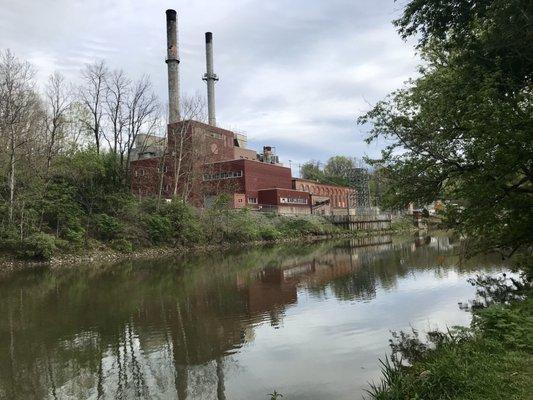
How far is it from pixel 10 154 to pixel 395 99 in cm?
2666

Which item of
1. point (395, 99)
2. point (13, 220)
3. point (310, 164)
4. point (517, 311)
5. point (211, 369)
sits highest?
point (310, 164)

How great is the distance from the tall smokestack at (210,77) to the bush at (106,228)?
34584 millimetres

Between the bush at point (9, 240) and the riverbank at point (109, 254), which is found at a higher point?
the bush at point (9, 240)

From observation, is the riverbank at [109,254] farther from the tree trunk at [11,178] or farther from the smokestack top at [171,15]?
the smokestack top at [171,15]

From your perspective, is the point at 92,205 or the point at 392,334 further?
the point at 92,205

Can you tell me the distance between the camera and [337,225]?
7062 cm

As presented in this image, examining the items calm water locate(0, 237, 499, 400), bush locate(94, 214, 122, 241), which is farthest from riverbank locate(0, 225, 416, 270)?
calm water locate(0, 237, 499, 400)

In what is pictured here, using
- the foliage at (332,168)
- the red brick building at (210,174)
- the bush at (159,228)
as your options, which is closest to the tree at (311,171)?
the foliage at (332,168)

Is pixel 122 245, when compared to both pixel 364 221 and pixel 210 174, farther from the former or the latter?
pixel 364 221

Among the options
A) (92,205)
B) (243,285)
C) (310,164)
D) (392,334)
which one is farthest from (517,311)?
(310,164)

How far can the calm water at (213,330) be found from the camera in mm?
8102

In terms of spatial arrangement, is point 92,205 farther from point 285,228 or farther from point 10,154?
point 285,228

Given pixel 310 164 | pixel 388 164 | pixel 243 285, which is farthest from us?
pixel 310 164

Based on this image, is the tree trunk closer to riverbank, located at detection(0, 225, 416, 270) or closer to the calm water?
riverbank, located at detection(0, 225, 416, 270)
